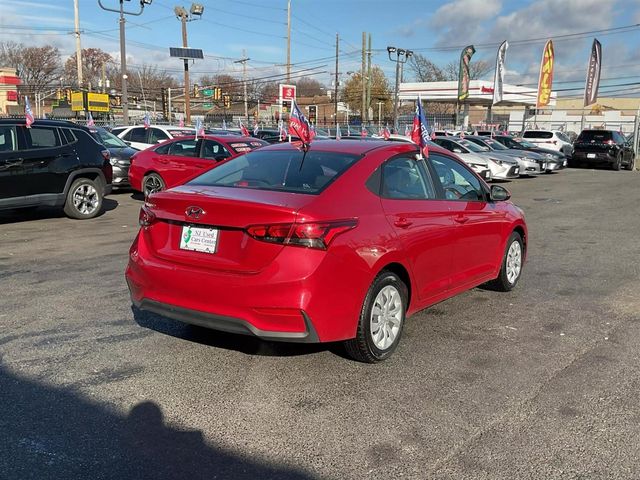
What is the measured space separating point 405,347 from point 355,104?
289 feet

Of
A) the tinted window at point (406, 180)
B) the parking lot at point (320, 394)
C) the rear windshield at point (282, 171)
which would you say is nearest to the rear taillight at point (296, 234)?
the rear windshield at point (282, 171)

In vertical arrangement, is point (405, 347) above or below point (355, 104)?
below

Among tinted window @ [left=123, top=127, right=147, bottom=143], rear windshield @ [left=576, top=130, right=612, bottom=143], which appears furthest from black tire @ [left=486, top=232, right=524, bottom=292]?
rear windshield @ [left=576, top=130, right=612, bottom=143]

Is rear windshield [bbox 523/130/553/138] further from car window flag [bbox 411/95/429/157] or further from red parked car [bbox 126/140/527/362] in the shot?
red parked car [bbox 126/140/527/362]

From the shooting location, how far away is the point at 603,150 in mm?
27094

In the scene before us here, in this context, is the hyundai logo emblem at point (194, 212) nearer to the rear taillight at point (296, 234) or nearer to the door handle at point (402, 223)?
the rear taillight at point (296, 234)

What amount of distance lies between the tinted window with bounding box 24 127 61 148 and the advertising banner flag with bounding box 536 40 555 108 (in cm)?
3472

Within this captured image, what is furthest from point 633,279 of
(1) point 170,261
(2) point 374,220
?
(1) point 170,261

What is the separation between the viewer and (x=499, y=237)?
5840 mm

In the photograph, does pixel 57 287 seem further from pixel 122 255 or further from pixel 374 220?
pixel 374 220

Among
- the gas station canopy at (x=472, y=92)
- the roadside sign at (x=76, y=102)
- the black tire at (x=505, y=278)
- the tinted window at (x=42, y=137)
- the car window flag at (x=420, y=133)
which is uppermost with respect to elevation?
the gas station canopy at (x=472, y=92)

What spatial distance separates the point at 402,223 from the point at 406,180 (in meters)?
0.52

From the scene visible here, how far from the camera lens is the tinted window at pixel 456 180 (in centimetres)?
524

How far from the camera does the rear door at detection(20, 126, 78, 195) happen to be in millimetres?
9875
